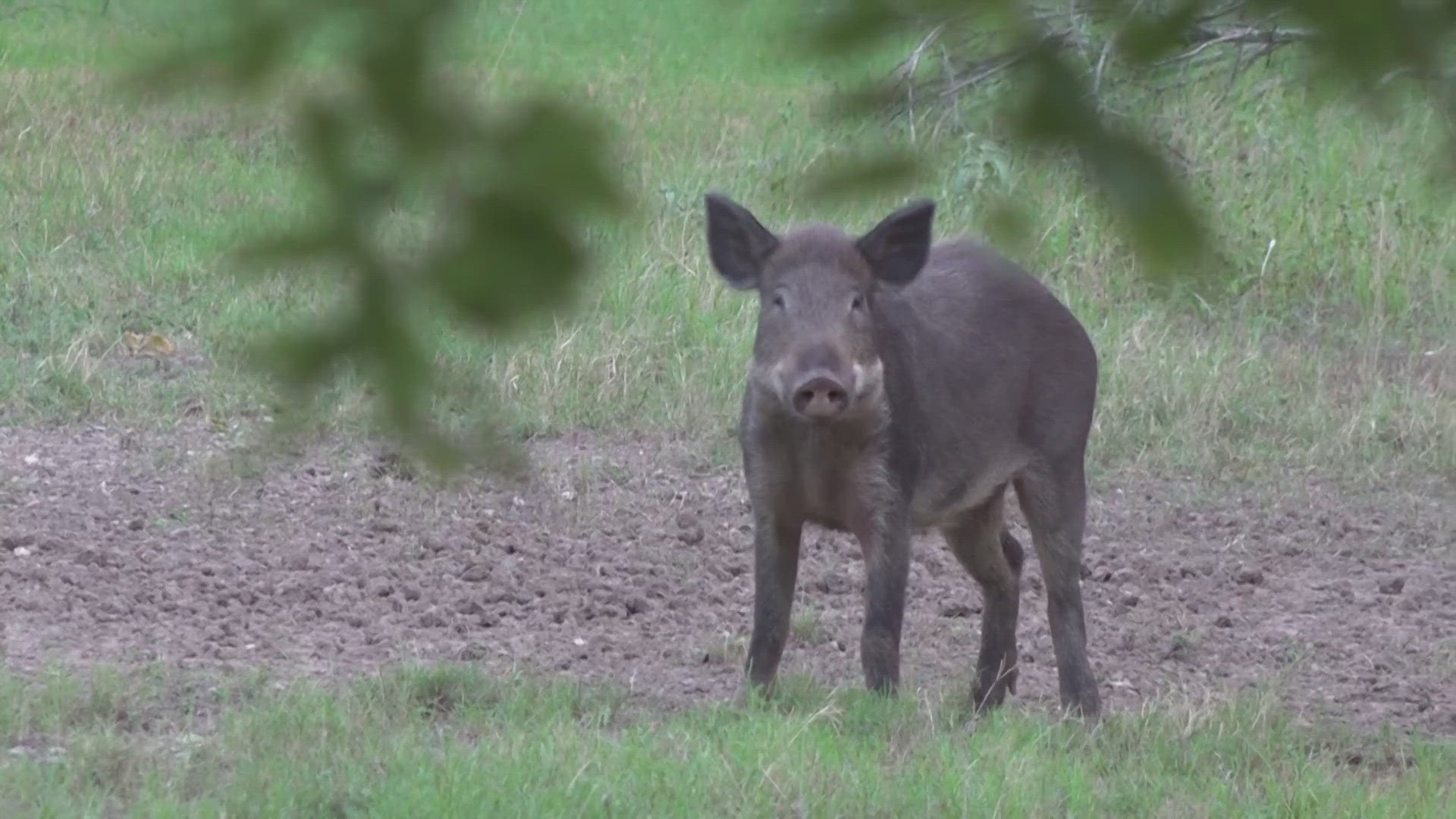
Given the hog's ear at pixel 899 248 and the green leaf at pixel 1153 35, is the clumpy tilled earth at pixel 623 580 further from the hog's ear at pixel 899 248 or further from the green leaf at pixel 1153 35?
the green leaf at pixel 1153 35

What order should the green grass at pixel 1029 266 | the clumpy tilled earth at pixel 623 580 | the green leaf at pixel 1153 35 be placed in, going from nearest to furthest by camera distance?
the green leaf at pixel 1153 35 → the clumpy tilled earth at pixel 623 580 → the green grass at pixel 1029 266

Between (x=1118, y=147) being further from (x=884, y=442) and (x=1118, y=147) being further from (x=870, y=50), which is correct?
(x=884, y=442)

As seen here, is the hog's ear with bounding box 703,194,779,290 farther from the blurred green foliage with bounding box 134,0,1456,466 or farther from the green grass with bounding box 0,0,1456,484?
the blurred green foliage with bounding box 134,0,1456,466

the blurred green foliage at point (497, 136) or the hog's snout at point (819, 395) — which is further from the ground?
the blurred green foliage at point (497, 136)

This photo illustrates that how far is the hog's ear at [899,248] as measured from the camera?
6.27m

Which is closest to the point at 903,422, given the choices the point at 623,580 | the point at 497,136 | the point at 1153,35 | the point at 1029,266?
the point at 1029,266

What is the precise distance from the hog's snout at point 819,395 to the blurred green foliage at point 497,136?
3.39 meters

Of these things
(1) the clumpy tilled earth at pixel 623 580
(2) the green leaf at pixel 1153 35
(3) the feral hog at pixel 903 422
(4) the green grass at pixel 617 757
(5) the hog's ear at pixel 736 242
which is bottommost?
(4) the green grass at pixel 617 757

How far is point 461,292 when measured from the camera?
208cm

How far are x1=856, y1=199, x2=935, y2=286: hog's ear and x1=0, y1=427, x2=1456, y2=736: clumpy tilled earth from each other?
1.29 metres

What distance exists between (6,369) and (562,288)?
312 inches

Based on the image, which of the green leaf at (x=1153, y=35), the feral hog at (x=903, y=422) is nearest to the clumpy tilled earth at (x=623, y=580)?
the feral hog at (x=903, y=422)

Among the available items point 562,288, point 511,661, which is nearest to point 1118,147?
point 562,288

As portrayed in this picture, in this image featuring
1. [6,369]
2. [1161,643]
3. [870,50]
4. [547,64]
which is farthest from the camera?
[6,369]
